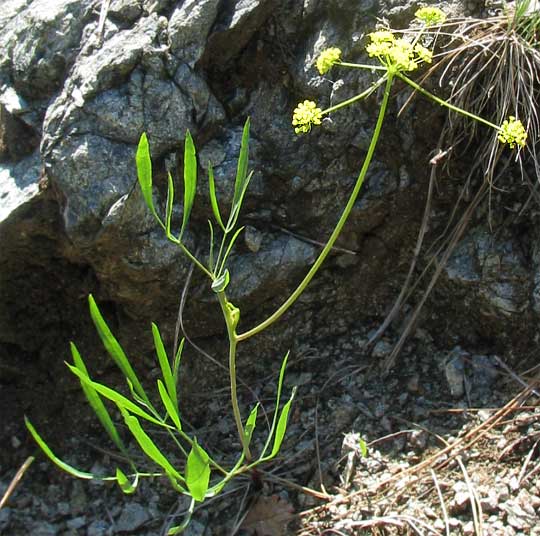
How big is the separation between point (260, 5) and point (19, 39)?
635mm

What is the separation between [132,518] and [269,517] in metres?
0.33

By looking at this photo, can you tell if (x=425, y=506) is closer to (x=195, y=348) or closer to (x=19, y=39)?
(x=195, y=348)

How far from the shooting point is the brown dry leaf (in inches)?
69.0

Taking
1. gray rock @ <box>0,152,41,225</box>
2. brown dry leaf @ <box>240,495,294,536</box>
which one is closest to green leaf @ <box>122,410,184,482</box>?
brown dry leaf @ <box>240,495,294,536</box>

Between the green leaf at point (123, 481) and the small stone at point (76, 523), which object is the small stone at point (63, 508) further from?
the green leaf at point (123, 481)

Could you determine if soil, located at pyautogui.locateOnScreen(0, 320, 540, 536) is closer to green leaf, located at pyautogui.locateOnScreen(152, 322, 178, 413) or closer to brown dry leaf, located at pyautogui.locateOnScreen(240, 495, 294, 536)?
brown dry leaf, located at pyautogui.locateOnScreen(240, 495, 294, 536)

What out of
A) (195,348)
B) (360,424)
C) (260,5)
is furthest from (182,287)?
(260,5)

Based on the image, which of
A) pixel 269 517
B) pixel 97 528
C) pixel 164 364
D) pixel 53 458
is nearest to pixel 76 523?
pixel 97 528

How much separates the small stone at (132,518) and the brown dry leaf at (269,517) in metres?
0.24

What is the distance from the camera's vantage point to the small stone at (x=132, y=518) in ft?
6.03

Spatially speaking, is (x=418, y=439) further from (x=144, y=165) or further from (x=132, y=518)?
(x=144, y=165)

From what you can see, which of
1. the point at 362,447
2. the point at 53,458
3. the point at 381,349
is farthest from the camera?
the point at 381,349

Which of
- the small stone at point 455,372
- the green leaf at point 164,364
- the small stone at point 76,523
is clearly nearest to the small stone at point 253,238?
the green leaf at point 164,364

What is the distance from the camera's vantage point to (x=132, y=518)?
1852 millimetres
